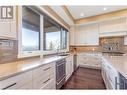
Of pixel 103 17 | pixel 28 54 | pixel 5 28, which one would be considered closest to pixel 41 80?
pixel 28 54

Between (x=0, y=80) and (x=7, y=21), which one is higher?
(x=7, y=21)

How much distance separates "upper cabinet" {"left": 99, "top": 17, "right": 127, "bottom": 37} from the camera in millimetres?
4777

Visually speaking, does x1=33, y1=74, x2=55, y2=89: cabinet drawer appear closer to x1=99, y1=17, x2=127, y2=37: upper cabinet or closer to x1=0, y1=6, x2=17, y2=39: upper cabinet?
x1=0, y1=6, x2=17, y2=39: upper cabinet

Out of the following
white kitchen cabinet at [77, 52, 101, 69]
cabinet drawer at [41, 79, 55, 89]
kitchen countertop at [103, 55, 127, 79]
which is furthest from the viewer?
white kitchen cabinet at [77, 52, 101, 69]

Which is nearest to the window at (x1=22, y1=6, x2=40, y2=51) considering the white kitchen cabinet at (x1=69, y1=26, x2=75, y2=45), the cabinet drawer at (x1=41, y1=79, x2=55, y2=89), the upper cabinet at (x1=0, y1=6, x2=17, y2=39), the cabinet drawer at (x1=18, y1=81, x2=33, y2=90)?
the upper cabinet at (x1=0, y1=6, x2=17, y2=39)

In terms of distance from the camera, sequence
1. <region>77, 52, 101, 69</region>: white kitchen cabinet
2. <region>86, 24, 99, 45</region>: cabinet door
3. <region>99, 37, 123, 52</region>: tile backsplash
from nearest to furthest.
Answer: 1. <region>99, 37, 123, 52</region>: tile backsplash
2. <region>77, 52, 101, 69</region>: white kitchen cabinet
3. <region>86, 24, 99, 45</region>: cabinet door

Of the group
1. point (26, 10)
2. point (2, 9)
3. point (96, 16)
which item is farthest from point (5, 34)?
point (96, 16)

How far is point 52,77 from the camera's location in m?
2.43

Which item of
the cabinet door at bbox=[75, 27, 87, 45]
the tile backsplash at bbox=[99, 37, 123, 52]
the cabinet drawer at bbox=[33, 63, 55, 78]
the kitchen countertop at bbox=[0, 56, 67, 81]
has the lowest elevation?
the cabinet drawer at bbox=[33, 63, 55, 78]

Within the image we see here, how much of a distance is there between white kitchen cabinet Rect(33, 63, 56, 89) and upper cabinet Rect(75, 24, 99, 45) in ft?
13.0

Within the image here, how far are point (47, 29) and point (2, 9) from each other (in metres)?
2.15

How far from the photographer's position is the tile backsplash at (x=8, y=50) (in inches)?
69.1

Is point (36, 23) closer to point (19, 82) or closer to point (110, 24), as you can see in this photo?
point (19, 82)

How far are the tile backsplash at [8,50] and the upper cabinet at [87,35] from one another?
456 cm
